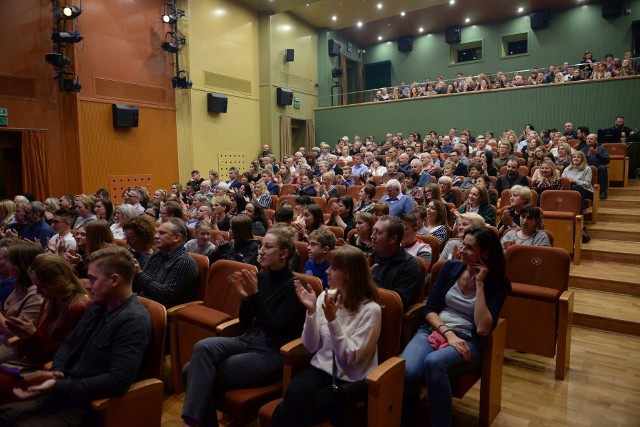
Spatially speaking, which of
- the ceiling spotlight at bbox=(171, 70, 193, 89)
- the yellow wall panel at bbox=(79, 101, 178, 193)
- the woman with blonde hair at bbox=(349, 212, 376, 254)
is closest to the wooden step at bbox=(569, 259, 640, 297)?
the woman with blonde hair at bbox=(349, 212, 376, 254)

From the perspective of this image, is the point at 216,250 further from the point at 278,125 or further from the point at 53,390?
the point at 278,125

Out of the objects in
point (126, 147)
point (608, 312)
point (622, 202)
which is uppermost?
point (126, 147)

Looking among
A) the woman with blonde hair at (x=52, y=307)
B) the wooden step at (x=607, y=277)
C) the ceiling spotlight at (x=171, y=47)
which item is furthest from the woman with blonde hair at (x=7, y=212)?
the wooden step at (x=607, y=277)

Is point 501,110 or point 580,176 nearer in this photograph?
point 580,176

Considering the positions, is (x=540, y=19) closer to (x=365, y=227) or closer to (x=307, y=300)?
(x=365, y=227)

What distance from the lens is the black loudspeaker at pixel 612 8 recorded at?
1084 cm

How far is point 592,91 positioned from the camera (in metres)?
8.65

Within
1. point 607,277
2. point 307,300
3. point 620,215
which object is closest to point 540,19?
Answer: point 620,215

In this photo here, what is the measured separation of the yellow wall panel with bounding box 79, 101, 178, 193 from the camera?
7711mm

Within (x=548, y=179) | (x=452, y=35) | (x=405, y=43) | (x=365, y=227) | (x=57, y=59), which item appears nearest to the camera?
(x=365, y=227)

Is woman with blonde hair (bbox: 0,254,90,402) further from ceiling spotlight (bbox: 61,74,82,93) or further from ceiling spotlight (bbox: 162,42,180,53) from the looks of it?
ceiling spotlight (bbox: 162,42,180,53)

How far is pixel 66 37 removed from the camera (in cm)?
685

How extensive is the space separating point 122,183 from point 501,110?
25.5 ft

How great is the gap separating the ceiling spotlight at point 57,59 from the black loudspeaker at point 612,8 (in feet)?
38.9
